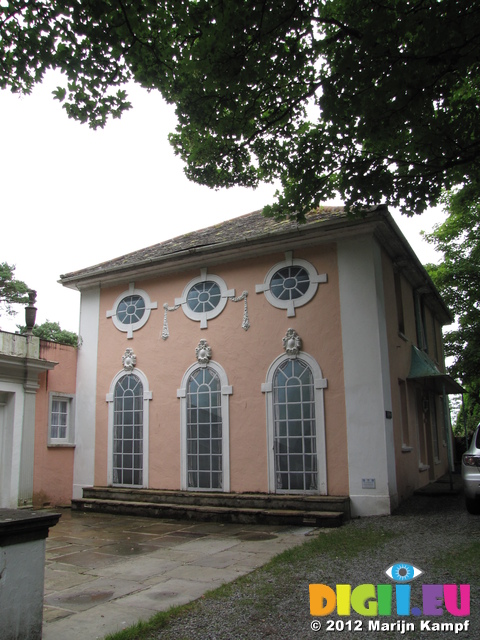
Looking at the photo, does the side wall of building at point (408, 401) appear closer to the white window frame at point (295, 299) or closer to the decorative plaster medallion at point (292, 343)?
the white window frame at point (295, 299)

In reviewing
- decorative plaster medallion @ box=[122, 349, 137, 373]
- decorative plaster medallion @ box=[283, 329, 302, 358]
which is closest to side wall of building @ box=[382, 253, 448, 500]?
decorative plaster medallion @ box=[283, 329, 302, 358]

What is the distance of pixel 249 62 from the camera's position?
605cm

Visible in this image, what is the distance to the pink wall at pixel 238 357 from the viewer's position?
1041cm

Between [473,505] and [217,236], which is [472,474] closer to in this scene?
[473,505]

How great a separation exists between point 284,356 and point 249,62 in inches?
242

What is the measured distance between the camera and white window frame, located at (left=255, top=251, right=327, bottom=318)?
10805mm

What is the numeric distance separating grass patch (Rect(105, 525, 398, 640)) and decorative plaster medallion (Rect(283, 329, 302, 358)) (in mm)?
3481

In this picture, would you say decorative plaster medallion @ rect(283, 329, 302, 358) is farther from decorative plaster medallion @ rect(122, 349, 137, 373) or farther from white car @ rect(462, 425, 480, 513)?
decorative plaster medallion @ rect(122, 349, 137, 373)

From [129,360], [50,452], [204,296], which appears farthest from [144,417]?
[204,296]

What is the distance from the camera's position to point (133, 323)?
510 inches

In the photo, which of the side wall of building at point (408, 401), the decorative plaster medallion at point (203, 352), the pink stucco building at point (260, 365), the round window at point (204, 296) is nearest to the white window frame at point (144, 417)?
the pink stucco building at point (260, 365)

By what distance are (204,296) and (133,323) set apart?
6.91ft

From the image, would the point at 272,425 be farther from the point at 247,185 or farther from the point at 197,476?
the point at 247,185

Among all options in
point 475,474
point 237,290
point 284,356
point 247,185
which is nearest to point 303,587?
point 475,474
